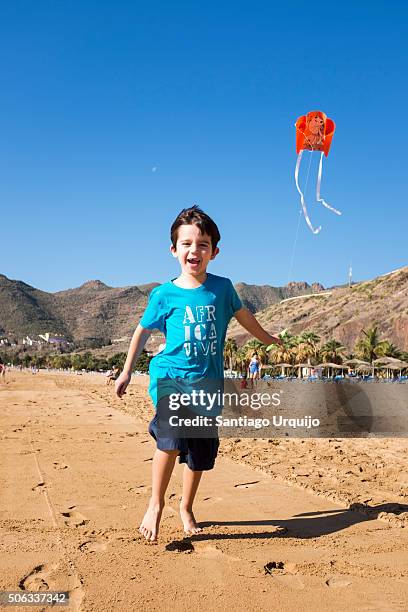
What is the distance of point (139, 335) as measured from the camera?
11.6ft

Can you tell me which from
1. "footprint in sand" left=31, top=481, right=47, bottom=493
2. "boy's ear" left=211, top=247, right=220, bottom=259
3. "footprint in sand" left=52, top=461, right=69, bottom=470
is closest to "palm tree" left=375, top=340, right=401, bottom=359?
"footprint in sand" left=52, top=461, right=69, bottom=470

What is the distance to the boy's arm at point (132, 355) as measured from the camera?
345 cm

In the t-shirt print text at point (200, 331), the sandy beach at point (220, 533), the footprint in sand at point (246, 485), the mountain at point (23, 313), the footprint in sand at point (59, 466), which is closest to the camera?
the sandy beach at point (220, 533)

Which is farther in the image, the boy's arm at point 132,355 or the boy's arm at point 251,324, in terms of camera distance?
the boy's arm at point 251,324

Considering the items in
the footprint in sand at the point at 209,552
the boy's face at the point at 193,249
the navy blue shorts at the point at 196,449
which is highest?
the boy's face at the point at 193,249

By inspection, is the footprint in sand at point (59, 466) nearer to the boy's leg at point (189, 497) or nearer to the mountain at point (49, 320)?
the boy's leg at point (189, 497)

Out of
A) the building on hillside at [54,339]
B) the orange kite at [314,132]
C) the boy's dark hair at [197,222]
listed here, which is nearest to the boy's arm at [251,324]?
the boy's dark hair at [197,222]

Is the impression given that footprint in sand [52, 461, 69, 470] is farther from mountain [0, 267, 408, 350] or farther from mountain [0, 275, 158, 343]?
mountain [0, 275, 158, 343]

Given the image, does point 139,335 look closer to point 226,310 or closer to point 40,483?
point 226,310

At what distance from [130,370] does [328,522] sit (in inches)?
63.4

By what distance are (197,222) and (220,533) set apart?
1.86 meters

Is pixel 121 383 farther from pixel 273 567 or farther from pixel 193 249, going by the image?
pixel 273 567

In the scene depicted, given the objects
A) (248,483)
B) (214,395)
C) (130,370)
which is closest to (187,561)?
(214,395)

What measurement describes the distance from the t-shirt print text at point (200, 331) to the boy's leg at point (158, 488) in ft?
2.03
